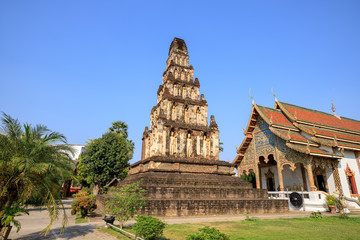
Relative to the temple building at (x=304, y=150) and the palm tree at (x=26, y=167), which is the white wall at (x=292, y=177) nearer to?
the temple building at (x=304, y=150)

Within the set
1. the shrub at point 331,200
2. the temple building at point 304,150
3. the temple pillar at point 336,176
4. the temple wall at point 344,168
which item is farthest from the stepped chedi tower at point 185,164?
the temple wall at point 344,168

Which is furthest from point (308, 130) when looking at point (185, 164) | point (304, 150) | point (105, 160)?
point (105, 160)

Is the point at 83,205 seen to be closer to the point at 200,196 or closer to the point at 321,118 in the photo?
the point at 200,196

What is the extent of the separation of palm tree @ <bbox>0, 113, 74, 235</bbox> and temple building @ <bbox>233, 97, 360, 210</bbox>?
55.1ft

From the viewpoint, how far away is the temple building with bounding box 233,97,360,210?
17250 mm

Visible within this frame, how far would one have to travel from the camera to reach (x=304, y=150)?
53.7ft

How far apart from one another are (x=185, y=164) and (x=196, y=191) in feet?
9.99

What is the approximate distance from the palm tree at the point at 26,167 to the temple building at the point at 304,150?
16.8 metres

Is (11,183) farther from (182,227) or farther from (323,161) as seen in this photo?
(323,161)

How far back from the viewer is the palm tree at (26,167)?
6.07 meters

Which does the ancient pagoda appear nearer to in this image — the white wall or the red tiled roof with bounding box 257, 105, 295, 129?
the red tiled roof with bounding box 257, 105, 295, 129

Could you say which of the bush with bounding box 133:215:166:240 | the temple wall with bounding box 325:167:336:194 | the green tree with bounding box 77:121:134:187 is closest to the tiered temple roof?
the temple wall with bounding box 325:167:336:194

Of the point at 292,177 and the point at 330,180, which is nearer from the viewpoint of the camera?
the point at 330,180

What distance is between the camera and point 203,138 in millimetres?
17938
